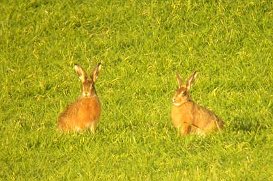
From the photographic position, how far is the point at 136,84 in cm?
1334

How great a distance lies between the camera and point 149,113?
38.3 ft

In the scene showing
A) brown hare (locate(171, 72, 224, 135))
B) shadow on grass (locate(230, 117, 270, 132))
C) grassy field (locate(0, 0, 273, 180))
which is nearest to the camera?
grassy field (locate(0, 0, 273, 180))

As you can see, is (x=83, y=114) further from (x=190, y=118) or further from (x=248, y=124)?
(x=248, y=124)

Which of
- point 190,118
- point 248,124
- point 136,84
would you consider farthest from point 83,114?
point 136,84

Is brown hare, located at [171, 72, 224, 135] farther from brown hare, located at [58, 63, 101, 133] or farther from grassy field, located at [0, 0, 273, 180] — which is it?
brown hare, located at [58, 63, 101, 133]

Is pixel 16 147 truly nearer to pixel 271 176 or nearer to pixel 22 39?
pixel 271 176

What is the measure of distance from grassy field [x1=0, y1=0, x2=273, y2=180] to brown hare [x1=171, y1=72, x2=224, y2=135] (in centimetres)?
14

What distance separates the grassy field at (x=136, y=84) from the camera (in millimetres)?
9633

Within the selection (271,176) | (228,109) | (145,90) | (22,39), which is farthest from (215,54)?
(271,176)

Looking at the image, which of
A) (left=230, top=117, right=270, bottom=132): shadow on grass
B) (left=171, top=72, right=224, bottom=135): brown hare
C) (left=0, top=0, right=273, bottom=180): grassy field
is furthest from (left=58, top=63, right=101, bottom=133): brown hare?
(left=230, top=117, right=270, bottom=132): shadow on grass

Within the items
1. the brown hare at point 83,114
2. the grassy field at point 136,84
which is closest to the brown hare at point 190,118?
the grassy field at point 136,84

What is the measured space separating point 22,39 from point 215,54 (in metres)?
4.05

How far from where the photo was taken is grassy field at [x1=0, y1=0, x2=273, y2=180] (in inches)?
379

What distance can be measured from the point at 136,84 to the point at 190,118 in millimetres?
3027
